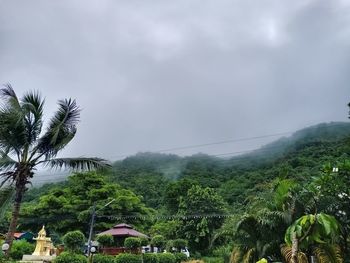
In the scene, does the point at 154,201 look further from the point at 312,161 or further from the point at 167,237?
the point at 312,161

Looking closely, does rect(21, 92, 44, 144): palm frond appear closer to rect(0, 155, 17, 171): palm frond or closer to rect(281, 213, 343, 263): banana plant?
rect(0, 155, 17, 171): palm frond

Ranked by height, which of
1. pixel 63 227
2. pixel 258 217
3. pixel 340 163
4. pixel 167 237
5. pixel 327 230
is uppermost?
pixel 340 163

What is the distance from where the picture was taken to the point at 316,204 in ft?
42.9

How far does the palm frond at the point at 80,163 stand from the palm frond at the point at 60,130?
0.34 metres

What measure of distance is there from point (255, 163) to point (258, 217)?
27356 mm

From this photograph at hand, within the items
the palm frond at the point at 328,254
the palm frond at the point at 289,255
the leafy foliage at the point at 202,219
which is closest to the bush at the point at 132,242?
the palm frond at the point at 289,255

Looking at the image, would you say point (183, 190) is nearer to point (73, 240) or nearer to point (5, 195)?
point (73, 240)

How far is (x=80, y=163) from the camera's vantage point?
1476 centimetres

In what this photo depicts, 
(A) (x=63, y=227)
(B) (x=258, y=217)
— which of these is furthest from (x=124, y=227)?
(B) (x=258, y=217)

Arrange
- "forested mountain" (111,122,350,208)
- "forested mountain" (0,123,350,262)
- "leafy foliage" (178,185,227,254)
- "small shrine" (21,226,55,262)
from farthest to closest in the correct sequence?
"leafy foliage" (178,185,227,254) → "forested mountain" (111,122,350,208) → "forested mountain" (0,123,350,262) → "small shrine" (21,226,55,262)

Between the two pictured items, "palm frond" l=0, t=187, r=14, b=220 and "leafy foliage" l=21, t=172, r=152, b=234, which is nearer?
"palm frond" l=0, t=187, r=14, b=220

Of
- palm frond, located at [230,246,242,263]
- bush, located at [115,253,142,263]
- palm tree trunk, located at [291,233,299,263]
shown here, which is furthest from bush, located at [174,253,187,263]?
palm tree trunk, located at [291,233,299,263]

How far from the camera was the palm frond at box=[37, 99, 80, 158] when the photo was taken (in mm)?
14469

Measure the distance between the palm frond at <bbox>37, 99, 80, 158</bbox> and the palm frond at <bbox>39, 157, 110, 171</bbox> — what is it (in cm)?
34
